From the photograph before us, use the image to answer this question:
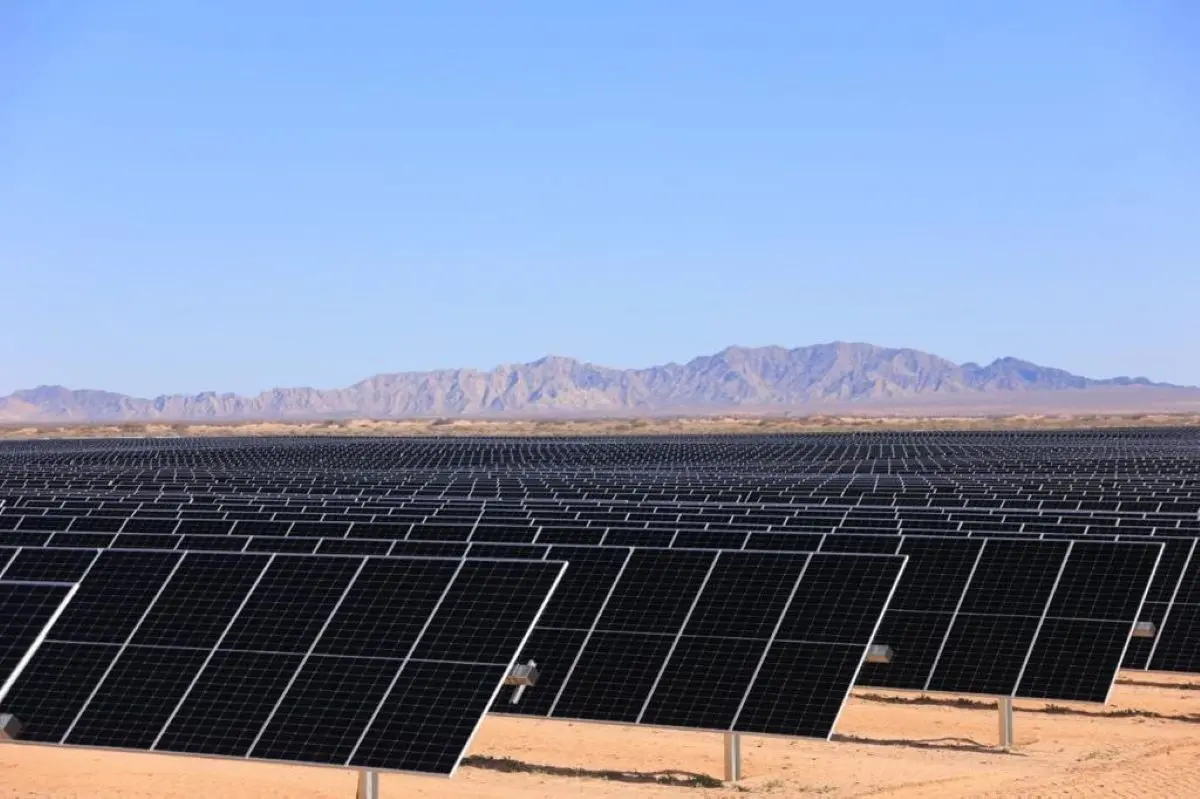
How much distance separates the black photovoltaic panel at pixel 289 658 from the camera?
1112 cm

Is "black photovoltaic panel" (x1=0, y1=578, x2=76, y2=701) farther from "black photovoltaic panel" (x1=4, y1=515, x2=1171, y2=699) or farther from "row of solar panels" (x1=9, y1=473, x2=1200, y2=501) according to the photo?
"row of solar panels" (x1=9, y1=473, x2=1200, y2=501)

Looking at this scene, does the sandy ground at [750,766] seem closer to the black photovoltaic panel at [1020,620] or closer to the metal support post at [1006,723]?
the metal support post at [1006,723]

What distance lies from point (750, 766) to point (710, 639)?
1647 millimetres

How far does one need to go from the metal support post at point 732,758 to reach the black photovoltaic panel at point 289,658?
2435mm

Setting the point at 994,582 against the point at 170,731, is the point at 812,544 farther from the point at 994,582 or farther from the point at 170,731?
the point at 170,731

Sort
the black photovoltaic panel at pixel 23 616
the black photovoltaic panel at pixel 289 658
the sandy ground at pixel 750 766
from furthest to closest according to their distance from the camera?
1. the sandy ground at pixel 750 766
2. the black photovoltaic panel at pixel 23 616
3. the black photovoltaic panel at pixel 289 658

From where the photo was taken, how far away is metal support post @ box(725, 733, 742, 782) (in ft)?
45.5

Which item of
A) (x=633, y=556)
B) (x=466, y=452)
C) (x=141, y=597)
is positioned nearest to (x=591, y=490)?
(x=633, y=556)

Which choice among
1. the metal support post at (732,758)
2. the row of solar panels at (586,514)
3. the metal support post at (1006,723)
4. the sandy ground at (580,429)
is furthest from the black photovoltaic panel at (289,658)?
the sandy ground at (580,429)

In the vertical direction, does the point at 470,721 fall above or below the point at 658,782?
above

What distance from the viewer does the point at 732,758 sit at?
1388 cm

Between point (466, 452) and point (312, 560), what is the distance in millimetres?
59942

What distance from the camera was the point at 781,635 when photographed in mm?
13445

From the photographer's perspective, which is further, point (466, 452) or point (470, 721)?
point (466, 452)
